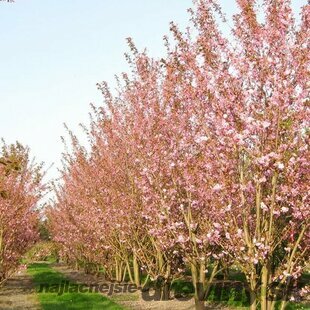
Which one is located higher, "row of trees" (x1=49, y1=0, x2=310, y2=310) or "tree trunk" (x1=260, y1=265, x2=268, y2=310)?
"row of trees" (x1=49, y1=0, x2=310, y2=310)

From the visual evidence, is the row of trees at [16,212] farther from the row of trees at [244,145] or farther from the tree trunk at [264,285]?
the tree trunk at [264,285]

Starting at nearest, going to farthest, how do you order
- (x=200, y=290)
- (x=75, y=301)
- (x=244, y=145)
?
1. (x=244, y=145)
2. (x=200, y=290)
3. (x=75, y=301)

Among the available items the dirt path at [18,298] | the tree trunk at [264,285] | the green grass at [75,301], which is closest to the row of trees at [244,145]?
the tree trunk at [264,285]

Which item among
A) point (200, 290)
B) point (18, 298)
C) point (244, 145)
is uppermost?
point (244, 145)

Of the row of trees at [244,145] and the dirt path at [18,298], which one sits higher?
the row of trees at [244,145]

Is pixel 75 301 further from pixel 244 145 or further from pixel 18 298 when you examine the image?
pixel 244 145

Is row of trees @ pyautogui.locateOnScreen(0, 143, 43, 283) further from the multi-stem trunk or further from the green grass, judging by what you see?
the multi-stem trunk

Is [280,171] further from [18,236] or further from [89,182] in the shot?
[18,236]

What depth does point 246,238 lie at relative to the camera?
9.91 metres

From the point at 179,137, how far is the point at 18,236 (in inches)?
574

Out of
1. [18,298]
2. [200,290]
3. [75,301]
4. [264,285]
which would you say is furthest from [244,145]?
[18,298]

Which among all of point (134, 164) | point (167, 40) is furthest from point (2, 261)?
point (167, 40)

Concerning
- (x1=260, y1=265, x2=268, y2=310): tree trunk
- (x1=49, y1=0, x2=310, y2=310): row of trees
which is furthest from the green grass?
(x1=260, y1=265, x2=268, y2=310): tree trunk

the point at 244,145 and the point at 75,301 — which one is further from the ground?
the point at 244,145
